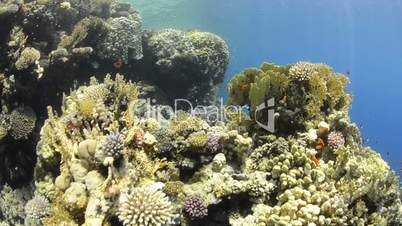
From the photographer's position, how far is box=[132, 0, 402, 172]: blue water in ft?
180

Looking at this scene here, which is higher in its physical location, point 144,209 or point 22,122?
point 144,209

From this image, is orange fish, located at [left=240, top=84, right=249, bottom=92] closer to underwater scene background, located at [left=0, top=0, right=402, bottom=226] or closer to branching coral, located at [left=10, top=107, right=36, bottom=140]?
underwater scene background, located at [left=0, top=0, right=402, bottom=226]

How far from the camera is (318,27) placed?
113m

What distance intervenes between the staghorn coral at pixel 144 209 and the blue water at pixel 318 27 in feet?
19.1

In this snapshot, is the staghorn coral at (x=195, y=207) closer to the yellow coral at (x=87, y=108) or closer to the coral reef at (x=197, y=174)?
the coral reef at (x=197, y=174)

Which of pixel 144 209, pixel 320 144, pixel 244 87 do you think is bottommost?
pixel 144 209

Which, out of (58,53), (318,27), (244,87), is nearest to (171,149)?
(244,87)

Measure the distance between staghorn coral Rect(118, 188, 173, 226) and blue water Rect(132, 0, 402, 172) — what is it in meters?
5.84

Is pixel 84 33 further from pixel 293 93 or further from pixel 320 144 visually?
pixel 320 144

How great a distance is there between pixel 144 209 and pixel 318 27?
116815 millimetres

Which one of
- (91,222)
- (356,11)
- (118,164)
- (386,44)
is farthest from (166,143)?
(386,44)

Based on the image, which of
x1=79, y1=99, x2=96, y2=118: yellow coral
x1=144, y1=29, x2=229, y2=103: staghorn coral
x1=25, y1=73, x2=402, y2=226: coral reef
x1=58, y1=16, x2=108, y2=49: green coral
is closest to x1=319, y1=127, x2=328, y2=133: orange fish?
x1=25, y1=73, x2=402, y2=226: coral reef

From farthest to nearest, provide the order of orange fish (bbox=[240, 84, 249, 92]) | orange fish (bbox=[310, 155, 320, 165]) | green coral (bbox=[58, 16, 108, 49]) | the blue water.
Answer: the blue water, green coral (bbox=[58, 16, 108, 49]), orange fish (bbox=[240, 84, 249, 92]), orange fish (bbox=[310, 155, 320, 165])

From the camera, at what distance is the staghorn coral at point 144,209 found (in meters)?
4.66
